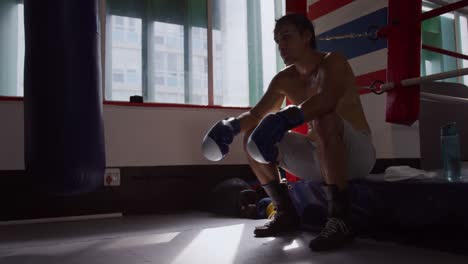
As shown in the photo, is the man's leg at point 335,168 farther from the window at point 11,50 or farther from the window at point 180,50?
the window at point 11,50

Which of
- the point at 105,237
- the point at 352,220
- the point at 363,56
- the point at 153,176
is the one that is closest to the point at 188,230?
the point at 105,237

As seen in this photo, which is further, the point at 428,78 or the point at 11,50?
the point at 11,50

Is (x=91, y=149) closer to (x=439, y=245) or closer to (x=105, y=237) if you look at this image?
(x=105, y=237)

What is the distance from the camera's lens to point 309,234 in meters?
1.83

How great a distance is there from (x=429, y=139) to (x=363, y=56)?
667 mm

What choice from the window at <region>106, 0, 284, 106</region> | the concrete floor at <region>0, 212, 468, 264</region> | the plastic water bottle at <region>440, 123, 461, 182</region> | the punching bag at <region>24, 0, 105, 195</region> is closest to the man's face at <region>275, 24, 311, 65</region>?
the plastic water bottle at <region>440, 123, 461, 182</region>

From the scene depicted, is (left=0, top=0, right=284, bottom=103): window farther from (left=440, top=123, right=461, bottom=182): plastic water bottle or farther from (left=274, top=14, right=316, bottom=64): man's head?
(left=440, top=123, right=461, bottom=182): plastic water bottle

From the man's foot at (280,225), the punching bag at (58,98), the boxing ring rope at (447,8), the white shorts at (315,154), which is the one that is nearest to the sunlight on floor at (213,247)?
the man's foot at (280,225)

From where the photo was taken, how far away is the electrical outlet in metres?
2.80

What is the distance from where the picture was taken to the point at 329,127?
1.54 metres

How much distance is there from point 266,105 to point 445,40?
294 cm

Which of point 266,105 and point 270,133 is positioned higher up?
point 266,105

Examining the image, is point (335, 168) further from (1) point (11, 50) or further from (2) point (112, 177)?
(1) point (11, 50)

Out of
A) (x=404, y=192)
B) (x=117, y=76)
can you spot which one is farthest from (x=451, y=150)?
(x=117, y=76)
